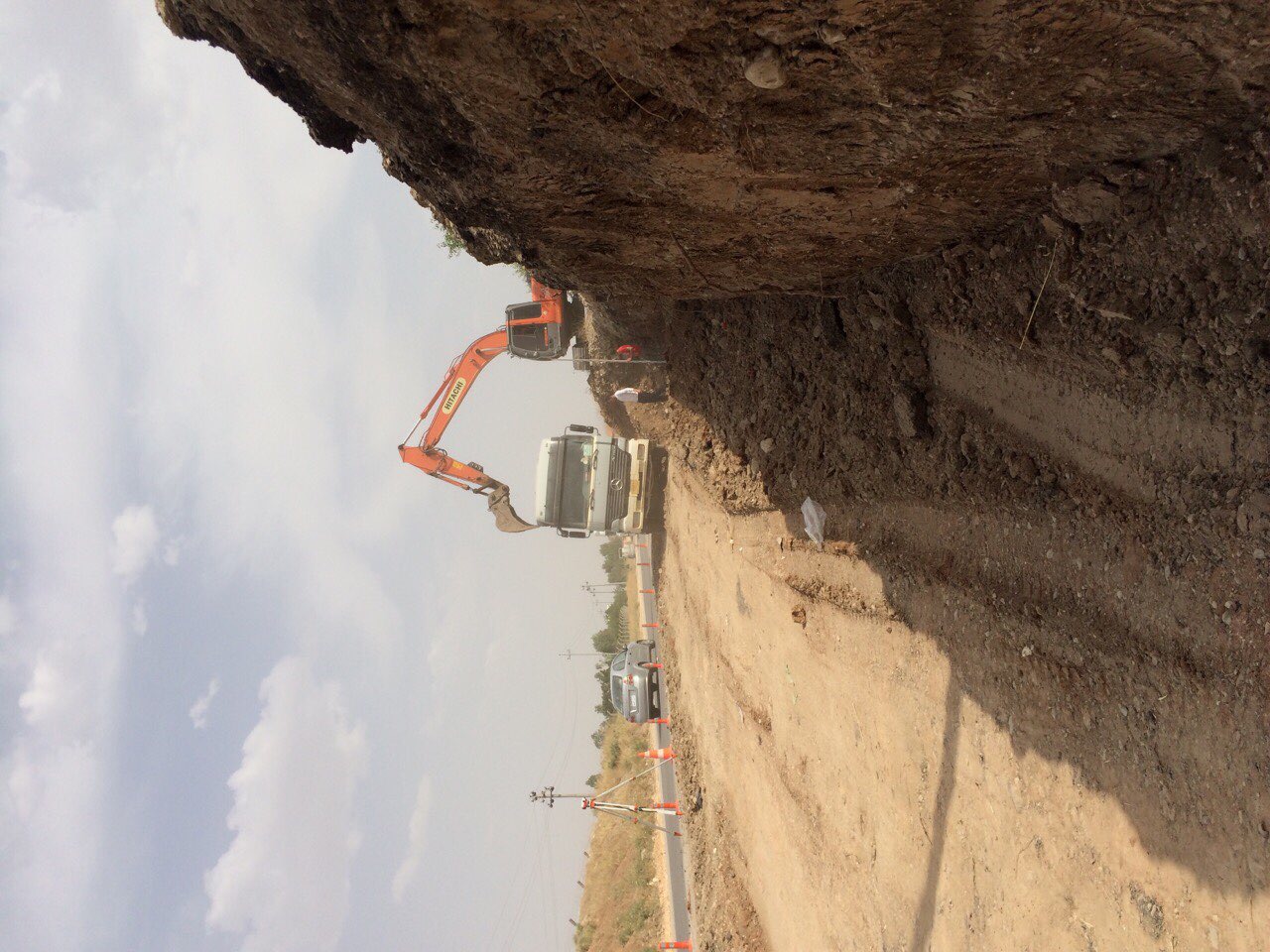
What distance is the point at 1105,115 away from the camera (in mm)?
3395

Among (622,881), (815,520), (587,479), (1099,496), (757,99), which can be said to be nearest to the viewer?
(757,99)

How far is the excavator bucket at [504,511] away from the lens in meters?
15.2

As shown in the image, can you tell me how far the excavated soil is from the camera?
143 inches

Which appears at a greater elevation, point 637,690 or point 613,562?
point 637,690

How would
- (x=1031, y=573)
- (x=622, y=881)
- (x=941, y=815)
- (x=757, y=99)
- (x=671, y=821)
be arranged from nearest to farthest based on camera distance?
(x=757, y=99) < (x=1031, y=573) < (x=941, y=815) < (x=671, y=821) < (x=622, y=881)

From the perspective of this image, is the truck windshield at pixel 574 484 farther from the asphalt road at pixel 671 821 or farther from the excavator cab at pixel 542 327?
the asphalt road at pixel 671 821

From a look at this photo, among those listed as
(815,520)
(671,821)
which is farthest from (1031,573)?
(671,821)

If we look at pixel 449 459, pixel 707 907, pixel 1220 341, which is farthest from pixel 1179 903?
pixel 449 459

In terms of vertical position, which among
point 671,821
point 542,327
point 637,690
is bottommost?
point 671,821

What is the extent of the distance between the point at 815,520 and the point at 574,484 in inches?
235

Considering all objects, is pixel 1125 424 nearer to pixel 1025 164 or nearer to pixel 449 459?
pixel 1025 164

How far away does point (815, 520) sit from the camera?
7836 millimetres

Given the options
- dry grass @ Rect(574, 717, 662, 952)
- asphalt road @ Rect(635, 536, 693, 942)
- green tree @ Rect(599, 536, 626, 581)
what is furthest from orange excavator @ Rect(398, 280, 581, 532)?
green tree @ Rect(599, 536, 626, 581)

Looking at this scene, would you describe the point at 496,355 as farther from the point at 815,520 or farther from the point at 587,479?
the point at 815,520
